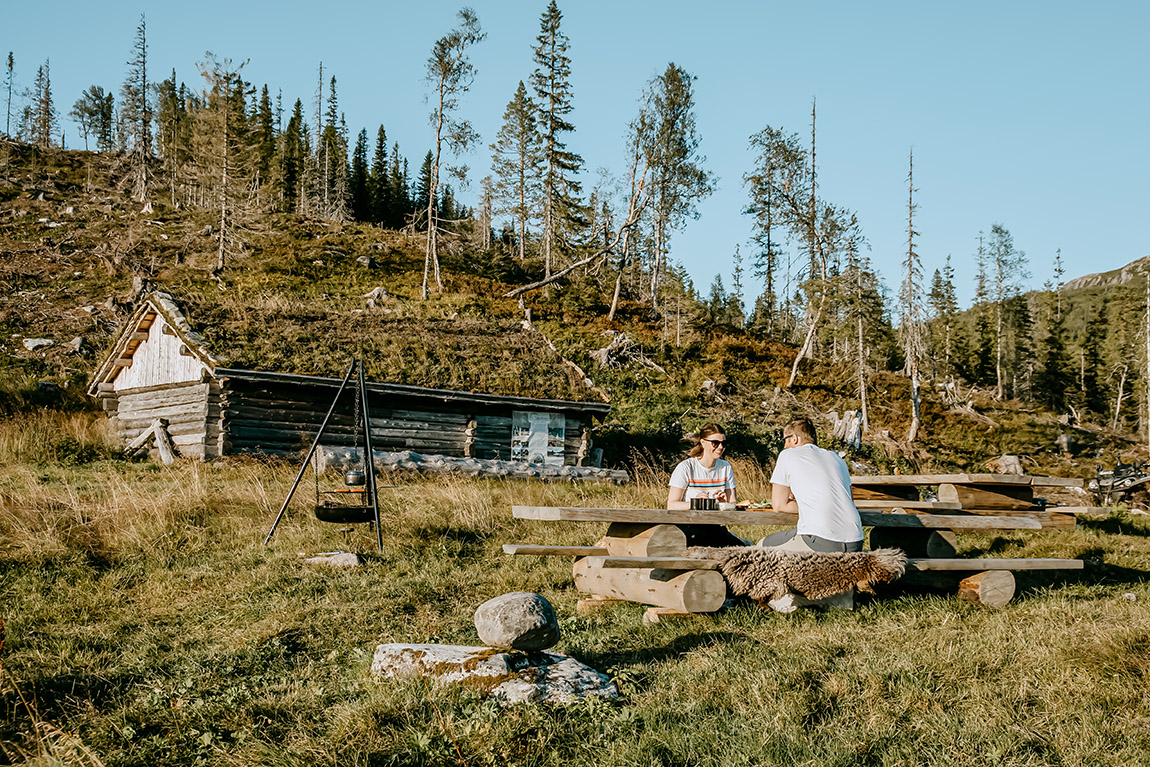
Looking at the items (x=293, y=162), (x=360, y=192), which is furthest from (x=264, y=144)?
(x=360, y=192)

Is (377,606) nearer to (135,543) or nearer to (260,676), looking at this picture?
(260,676)

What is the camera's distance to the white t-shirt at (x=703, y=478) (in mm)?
8188

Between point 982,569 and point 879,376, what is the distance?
35232mm

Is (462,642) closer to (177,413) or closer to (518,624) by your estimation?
(518,624)

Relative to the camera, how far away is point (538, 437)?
2069 centimetres

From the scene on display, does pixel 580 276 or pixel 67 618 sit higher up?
pixel 580 276

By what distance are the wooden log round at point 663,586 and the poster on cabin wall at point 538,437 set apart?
1343 cm

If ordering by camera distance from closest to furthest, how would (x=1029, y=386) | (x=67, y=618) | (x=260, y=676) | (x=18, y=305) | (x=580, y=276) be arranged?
(x=260, y=676) < (x=67, y=618) < (x=18, y=305) < (x=580, y=276) < (x=1029, y=386)

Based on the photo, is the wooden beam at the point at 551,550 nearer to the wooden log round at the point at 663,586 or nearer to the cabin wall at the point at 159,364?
the wooden log round at the point at 663,586

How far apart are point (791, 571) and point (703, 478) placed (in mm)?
2344

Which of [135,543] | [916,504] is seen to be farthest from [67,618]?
[916,504]

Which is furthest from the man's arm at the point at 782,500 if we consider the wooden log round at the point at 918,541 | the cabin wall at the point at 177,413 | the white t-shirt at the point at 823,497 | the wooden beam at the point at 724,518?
the cabin wall at the point at 177,413

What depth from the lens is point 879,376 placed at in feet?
129

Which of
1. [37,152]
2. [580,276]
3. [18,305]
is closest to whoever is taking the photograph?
[18,305]
